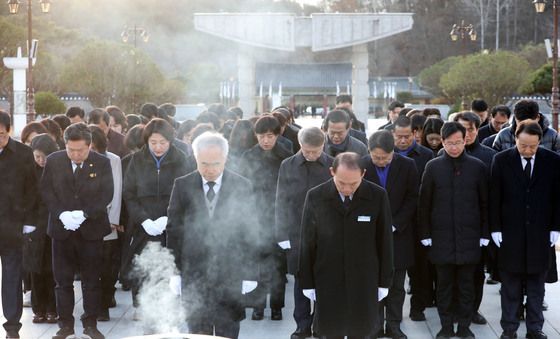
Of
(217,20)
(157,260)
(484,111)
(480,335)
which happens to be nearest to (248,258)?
(157,260)

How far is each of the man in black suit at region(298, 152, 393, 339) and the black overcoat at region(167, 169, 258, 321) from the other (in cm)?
43

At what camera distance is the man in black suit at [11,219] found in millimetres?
6801

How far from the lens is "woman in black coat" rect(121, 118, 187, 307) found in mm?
6992

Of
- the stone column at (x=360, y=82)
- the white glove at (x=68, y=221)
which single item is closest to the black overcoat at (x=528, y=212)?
the white glove at (x=68, y=221)

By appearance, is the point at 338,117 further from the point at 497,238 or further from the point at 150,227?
the point at 150,227

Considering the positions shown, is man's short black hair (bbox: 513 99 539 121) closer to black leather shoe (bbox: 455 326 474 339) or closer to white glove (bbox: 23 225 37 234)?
black leather shoe (bbox: 455 326 474 339)

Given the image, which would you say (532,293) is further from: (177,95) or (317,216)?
(177,95)

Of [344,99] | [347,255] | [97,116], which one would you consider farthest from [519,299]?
[344,99]

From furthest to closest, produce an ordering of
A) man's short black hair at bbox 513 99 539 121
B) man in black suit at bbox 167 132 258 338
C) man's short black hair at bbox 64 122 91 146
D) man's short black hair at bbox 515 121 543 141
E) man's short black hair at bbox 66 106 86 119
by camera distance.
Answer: man's short black hair at bbox 66 106 86 119
man's short black hair at bbox 513 99 539 121
man's short black hair at bbox 515 121 543 141
man's short black hair at bbox 64 122 91 146
man in black suit at bbox 167 132 258 338

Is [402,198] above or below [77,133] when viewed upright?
below

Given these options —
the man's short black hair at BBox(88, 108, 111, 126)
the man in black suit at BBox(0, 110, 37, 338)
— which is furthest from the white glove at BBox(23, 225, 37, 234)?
the man's short black hair at BBox(88, 108, 111, 126)

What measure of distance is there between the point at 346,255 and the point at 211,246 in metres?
0.88

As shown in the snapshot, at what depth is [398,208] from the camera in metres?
7.15

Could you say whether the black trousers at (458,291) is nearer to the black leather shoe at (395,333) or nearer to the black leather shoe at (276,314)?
the black leather shoe at (395,333)
